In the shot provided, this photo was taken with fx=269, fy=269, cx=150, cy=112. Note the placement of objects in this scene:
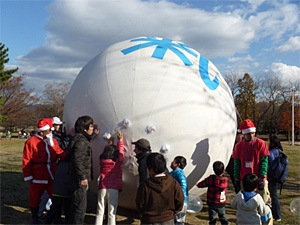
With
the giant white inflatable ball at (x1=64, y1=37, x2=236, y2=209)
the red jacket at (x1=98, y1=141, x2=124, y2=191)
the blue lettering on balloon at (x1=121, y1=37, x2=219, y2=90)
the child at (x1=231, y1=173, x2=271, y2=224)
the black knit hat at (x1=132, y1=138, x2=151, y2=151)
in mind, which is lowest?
the child at (x1=231, y1=173, x2=271, y2=224)

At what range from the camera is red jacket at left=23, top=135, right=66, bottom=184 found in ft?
15.0

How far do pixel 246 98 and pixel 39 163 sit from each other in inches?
1611

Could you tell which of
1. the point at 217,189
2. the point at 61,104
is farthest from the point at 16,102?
the point at 217,189

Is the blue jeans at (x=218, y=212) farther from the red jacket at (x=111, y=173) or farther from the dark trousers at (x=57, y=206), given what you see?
→ the dark trousers at (x=57, y=206)

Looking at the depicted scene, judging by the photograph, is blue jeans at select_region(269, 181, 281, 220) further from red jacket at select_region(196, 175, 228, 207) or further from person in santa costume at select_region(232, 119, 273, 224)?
red jacket at select_region(196, 175, 228, 207)

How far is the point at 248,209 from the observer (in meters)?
3.55

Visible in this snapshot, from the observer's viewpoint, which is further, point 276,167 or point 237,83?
point 237,83

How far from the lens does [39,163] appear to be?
15.3 ft

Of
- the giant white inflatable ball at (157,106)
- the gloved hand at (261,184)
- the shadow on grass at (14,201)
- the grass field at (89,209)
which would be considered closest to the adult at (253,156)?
the gloved hand at (261,184)

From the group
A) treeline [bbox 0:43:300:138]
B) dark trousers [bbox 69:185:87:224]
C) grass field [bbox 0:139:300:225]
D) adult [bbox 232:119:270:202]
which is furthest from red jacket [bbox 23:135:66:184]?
treeline [bbox 0:43:300:138]

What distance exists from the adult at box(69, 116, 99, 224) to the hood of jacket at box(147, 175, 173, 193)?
1.41 m

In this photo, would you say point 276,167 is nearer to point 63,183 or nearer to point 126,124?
point 126,124

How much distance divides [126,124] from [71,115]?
133 centimetres

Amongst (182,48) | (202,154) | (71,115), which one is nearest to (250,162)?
(202,154)
